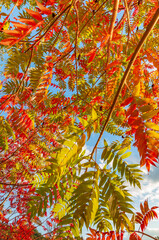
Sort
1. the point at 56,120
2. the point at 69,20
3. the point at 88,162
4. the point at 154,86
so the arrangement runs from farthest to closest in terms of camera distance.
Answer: the point at 56,120 → the point at 154,86 → the point at 69,20 → the point at 88,162

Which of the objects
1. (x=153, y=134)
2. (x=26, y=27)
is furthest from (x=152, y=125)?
(x=26, y=27)

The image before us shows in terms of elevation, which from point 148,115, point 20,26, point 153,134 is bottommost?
point 153,134

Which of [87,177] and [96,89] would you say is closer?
[87,177]

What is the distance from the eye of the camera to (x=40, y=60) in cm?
216

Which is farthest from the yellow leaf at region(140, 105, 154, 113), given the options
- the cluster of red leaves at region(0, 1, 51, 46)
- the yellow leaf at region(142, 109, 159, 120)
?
the cluster of red leaves at region(0, 1, 51, 46)

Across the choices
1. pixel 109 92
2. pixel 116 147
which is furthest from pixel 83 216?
pixel 109 92

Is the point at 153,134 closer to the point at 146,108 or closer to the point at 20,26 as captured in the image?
the point at 146,108

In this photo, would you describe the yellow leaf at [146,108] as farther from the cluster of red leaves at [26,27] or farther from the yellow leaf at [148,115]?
the cluster of red leaves at [26,27]

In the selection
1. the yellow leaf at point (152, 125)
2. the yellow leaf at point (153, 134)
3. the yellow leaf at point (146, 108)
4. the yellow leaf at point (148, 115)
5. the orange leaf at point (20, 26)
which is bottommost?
the yellow leaf at point (153, 134)

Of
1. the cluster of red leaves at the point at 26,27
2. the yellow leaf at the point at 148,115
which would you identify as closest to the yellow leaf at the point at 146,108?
the yellow leaf at the point at 148,115

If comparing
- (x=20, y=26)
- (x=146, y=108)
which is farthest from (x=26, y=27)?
(x=146, y=108)

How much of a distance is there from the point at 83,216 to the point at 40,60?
6.57ft

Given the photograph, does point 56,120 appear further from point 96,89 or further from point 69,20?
point 69,20

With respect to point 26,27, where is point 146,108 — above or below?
below
